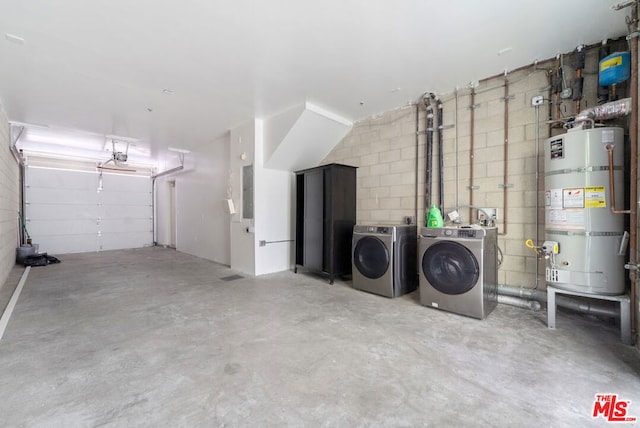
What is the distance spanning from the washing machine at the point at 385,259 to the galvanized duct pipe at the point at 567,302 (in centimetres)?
102

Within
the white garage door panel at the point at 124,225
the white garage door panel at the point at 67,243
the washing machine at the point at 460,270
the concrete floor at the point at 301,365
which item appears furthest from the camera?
the white garage door panel at the point at 124,225

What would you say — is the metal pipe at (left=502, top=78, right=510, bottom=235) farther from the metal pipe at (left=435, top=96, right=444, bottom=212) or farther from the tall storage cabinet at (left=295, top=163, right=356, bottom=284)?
the tall storage cabinet at (left=295, top=163, right=356, bottom=284)

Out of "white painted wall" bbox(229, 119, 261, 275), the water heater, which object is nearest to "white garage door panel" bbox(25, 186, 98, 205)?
"white painted wall" bbox(229, 119, 261, 275)

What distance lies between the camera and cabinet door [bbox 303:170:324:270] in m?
4.14

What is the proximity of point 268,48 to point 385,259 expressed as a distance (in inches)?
103

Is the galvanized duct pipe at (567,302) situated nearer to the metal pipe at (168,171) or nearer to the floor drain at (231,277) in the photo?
the floor drain at (231,277)

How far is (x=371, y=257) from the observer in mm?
3414

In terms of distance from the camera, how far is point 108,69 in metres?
2.93

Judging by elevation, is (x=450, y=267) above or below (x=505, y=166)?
below

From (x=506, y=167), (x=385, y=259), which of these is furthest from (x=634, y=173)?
(x=385, y=259)

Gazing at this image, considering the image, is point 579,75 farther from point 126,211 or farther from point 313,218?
point 126,211

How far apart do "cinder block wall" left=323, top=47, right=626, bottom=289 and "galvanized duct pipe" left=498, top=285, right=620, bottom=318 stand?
0.39 ft

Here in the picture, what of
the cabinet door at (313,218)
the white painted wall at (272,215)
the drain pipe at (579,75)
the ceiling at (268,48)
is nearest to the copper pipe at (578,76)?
the drain pipe at (579,75)

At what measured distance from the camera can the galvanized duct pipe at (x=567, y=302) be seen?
2.34 m
